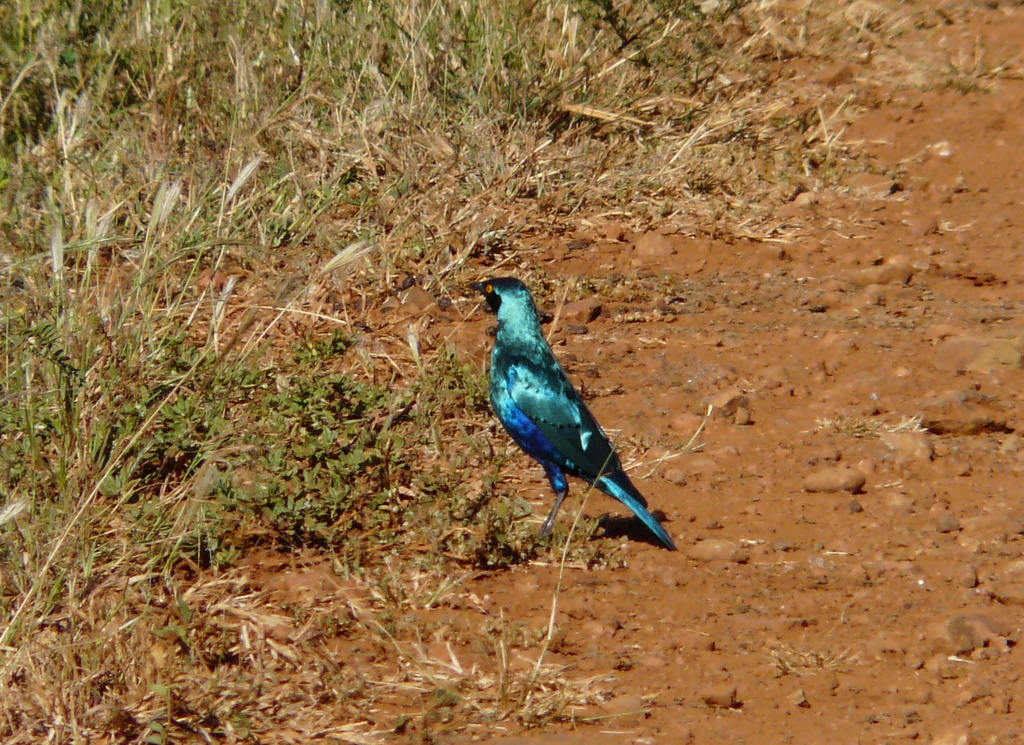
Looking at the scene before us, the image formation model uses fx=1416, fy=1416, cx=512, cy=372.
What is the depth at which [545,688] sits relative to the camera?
130 inches

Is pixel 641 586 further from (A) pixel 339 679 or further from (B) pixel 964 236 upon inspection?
(B) pixel 964 236

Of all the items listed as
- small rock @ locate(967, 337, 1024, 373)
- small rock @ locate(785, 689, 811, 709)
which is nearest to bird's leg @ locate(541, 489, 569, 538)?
small rock @ locate(785, 689, 811, 709)

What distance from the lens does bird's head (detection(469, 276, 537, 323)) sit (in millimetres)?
4582

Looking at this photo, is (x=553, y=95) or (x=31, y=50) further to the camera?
(x=553, y=95)

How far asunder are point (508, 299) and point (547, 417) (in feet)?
1.70

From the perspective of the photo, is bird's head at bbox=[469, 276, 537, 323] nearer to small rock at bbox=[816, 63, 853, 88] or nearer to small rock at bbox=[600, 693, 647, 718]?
small rock at bbox=[600, 693, 647, 718]

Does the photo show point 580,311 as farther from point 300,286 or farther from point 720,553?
point 720,553

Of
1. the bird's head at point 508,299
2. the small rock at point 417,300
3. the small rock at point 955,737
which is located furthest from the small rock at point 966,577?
the small rock at point 417,300

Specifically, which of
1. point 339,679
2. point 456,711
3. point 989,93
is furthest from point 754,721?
point 989,93

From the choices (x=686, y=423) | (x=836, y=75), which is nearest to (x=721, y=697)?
(x=686, y=423)

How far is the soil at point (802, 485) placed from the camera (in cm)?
334

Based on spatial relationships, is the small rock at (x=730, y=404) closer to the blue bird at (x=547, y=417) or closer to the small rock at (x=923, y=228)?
the blue bird at (x=547, y=417)

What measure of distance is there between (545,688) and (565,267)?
8.81 feet

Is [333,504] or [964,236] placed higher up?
[333,504]
